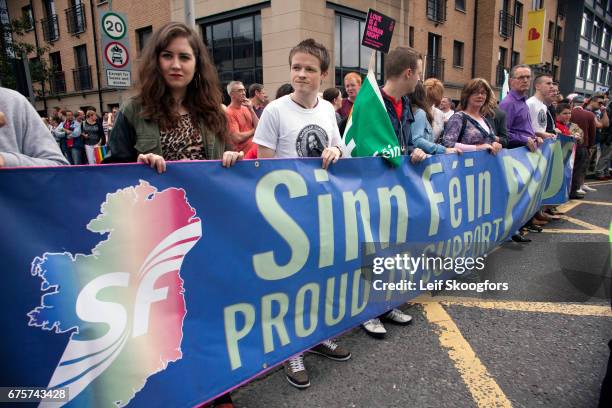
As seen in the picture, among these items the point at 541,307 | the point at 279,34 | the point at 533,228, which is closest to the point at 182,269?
the point at 541,307

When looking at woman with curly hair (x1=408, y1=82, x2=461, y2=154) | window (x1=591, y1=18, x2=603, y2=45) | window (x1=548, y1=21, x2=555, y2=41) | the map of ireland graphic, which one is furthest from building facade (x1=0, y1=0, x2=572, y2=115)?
window (x1=591, y1=18, x2=603, y2=45)

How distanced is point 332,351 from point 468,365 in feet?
2.66

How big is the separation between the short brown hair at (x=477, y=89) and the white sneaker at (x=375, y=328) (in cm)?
245

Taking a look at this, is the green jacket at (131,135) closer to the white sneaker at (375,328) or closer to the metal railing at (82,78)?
the white sneaker at (375,328)

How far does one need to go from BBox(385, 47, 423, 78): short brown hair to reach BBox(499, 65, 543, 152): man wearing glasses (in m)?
2.65

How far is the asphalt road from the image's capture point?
2064mm

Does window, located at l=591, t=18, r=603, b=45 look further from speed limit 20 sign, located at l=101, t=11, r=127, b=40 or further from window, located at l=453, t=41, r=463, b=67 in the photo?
speed limit 20 sign, located at l=101, t=11, r=127, b=40

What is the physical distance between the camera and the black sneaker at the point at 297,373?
7.11ft

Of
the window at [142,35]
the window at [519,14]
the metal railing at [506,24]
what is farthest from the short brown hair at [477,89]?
the window at [519,14]

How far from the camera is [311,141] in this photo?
2529mm

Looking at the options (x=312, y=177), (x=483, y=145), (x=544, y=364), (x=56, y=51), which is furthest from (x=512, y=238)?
(x=56, y=51)

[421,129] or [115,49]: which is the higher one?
[115,49]

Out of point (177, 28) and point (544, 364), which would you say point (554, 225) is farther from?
point (177, 28)

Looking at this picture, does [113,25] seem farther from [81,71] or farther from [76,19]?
[76,19]
